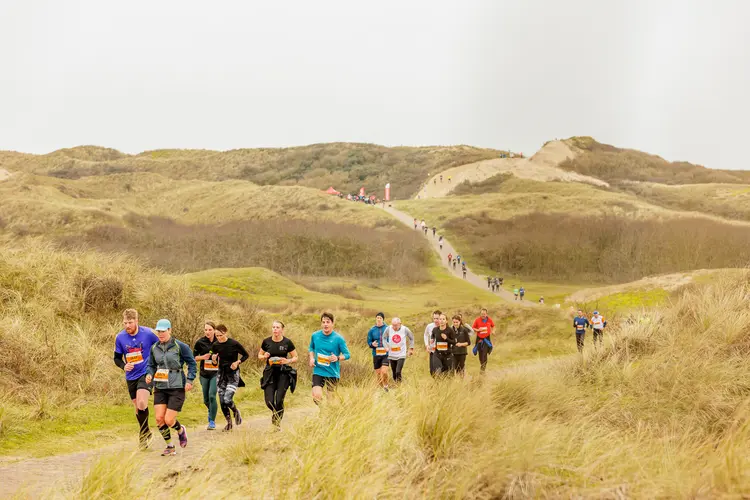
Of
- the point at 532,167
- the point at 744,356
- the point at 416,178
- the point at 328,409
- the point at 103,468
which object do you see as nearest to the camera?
the point at 103,468

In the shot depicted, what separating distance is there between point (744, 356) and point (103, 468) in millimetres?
8575

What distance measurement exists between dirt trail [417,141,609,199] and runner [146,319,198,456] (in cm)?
9602

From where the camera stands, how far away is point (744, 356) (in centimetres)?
818

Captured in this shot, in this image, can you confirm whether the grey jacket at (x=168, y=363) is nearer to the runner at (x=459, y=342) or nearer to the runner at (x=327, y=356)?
the runner at (x=327, y=356)

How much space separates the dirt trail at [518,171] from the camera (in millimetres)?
102625

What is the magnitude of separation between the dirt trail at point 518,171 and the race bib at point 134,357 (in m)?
96.0

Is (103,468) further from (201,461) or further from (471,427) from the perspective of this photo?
(471,427)

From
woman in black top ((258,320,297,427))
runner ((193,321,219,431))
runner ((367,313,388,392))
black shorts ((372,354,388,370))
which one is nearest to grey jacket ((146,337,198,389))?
runner ((193,321,219,431))

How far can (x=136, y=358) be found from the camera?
287 inches

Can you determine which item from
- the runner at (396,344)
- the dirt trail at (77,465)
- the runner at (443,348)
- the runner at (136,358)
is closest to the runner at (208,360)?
the dirt trail at (77,465)

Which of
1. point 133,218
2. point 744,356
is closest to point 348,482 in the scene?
Answer: point 744,356

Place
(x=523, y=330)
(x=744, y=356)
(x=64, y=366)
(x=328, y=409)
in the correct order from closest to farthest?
(x=328, y=409)
(x=744, y=356)
(x=64, y=366)
(x=523, y=330)

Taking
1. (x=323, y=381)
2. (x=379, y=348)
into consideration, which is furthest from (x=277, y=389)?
(x=379, y=348)

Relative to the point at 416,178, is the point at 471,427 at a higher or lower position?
lower
